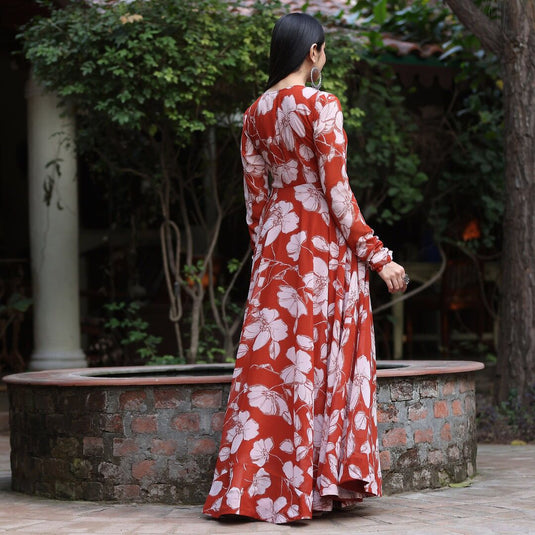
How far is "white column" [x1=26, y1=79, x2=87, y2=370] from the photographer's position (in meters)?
8.41

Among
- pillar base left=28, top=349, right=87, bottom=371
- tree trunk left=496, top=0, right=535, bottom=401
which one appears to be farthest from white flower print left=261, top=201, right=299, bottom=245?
pillar base left=28, top=349, right=87, bottom=371

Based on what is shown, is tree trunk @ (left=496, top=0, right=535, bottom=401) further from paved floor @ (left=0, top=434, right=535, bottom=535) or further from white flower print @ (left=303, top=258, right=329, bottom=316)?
white flower print @ (left=303, top=258, right=329, bottom=316)

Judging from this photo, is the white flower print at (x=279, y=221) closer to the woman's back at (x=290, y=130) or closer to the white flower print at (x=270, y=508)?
the woman's back at (x=290, y=130)

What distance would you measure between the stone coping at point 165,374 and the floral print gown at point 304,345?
15.6 inches

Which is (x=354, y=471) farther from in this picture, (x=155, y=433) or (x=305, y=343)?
(x=155, y=433)

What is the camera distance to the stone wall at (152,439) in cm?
415

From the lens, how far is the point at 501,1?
6.85 metres

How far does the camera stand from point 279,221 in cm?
387

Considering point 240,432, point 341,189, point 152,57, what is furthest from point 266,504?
point 152,57

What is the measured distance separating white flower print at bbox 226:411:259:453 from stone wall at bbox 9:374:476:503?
390 millimetres

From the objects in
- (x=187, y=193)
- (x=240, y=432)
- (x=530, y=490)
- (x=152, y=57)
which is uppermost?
(x=152, y=57)

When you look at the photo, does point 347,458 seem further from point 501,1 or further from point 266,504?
point 501,1

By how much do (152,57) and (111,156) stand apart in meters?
1.50

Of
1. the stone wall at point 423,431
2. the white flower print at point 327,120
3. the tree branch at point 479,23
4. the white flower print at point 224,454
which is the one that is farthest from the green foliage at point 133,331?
the white flower print at point 327,120
